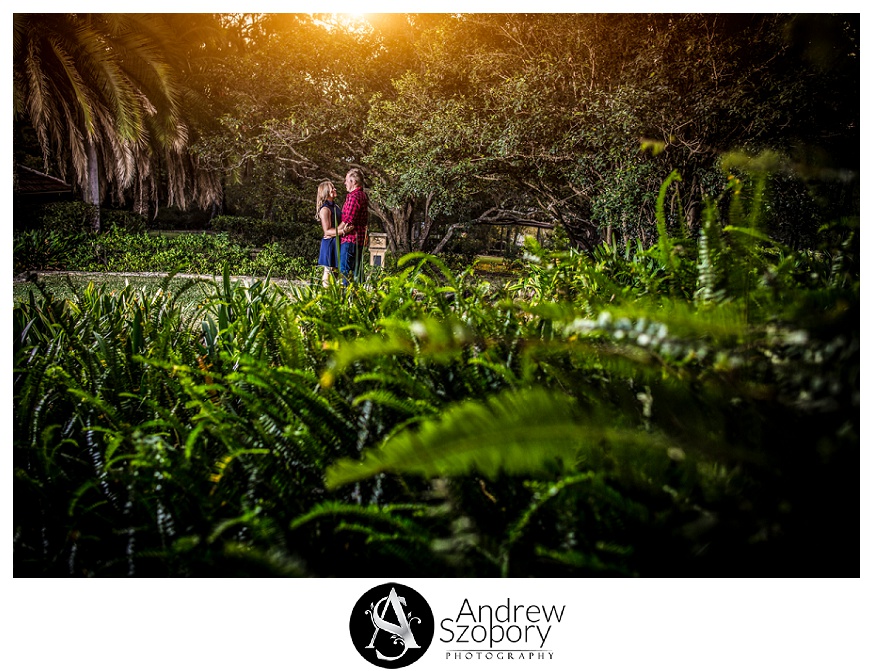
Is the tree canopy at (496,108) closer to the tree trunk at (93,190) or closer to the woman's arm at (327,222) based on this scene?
the tree trunk at (93,190)

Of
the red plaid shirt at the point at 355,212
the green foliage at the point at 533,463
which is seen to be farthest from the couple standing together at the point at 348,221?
the green foliage at the point at 533,463

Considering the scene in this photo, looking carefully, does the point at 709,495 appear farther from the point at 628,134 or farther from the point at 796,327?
the point at 628,134

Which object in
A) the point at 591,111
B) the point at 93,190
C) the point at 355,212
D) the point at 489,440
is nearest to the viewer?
the point at 489,440

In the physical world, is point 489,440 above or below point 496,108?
below

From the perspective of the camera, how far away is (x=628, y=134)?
16.9 feet

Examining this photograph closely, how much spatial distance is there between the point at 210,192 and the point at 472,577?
9391 millimetres
